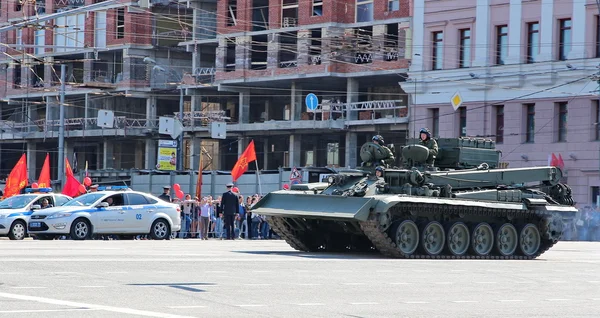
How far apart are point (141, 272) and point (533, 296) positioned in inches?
221

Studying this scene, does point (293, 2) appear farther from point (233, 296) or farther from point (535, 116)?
point (233, 296)

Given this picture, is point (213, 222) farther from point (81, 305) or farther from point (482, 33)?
point (81, 305)

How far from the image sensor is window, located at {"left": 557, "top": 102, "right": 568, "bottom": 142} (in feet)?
171

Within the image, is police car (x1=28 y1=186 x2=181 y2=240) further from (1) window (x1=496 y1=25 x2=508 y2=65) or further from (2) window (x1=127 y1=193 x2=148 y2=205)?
(1) window (x1=496 y1=25 x2=508 y2=65)

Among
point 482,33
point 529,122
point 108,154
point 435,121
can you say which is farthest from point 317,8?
point 108,154

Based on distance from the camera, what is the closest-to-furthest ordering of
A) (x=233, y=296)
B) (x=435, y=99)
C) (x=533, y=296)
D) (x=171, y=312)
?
(x=171, y=312), (x=233, y=296), (x=533, y=296), (x=435, y=99)

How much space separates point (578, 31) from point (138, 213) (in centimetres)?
2405

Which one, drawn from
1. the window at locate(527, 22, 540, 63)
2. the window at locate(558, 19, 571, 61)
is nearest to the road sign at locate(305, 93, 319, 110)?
the window at locate(527, 22, 540, 63)

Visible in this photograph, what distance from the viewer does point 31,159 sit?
82125 millimetres

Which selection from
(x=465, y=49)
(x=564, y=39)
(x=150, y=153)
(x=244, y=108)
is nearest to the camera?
(x=564, y=39)

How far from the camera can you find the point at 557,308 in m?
15.4

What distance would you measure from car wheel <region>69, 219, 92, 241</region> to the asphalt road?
25.0 feet

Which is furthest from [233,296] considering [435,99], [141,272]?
[435,99]

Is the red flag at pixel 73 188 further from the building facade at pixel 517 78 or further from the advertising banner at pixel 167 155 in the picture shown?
the building facade at pixel 517 78
